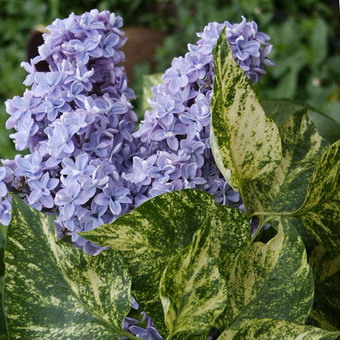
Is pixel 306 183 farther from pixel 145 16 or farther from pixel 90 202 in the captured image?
pixel 145 16

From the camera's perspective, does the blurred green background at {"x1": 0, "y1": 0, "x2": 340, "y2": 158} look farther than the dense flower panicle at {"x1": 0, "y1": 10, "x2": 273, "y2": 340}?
Yes

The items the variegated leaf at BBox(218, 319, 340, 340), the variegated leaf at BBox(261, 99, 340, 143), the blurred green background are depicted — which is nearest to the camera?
the variegated leaf at BBox(218, 319, 340, 340)

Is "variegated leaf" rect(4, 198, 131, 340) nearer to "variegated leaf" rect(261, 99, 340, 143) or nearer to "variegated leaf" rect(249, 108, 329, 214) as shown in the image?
"variegated leaf" rect(249, 108, 329, 214)

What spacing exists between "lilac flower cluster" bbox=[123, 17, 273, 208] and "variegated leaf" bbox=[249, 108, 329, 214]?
0.02 metres

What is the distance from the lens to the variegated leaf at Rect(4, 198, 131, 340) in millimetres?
286

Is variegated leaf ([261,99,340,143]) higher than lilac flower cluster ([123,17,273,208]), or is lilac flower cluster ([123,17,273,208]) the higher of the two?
variegated leaf ([261,99,340,143])

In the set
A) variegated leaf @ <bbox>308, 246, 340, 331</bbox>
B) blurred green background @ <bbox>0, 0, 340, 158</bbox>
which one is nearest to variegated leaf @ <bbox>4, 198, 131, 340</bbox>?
variegated leaf @ <bbox>308, 246, 340, 331</bbox>

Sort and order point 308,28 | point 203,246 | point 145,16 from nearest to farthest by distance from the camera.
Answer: point 203,246 → point 308,28 → point 145,16

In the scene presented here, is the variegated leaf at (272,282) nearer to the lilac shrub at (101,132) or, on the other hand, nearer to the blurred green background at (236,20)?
the lilac shrub at (101,132)

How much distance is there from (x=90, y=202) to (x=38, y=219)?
51mm

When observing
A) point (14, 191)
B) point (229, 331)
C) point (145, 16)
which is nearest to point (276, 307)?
point (229, 331)

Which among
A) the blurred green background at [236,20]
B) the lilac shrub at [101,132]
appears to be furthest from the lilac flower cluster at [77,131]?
the blurred green background at [236,20]

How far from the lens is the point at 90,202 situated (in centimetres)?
34

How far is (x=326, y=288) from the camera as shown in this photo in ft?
1.21
